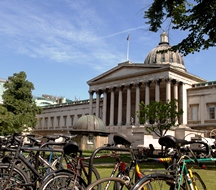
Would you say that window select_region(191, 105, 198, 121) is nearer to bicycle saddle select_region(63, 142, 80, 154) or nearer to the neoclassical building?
the neoclassical building

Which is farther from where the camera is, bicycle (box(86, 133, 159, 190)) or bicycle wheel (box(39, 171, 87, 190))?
bicycle wheel (box(39, 171, 87, 190))

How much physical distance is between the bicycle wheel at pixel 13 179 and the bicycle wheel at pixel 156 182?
2955mm

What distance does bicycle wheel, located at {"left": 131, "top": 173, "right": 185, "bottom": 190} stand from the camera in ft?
12.4

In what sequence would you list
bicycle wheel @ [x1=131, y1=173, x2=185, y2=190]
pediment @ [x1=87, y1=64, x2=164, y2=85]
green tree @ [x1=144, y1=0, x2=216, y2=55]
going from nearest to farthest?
bicycle wheel @ [x1=131, y1=173, x2=185, y2=190] → green tree @ [x1=144, y1=0, x2=216, y2=55] → pediment @ [x1=87, y1=64, x2=164, y2=85]

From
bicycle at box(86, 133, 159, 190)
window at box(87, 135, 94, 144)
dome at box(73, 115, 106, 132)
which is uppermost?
dome at box(73, 115, 106, 132)

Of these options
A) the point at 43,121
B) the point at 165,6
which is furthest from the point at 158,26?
the point at 43,121

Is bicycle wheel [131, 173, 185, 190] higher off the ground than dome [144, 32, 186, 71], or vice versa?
dome [144, 32, 186, 71]

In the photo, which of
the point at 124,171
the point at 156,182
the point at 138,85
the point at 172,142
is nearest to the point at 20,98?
the point at 138,85

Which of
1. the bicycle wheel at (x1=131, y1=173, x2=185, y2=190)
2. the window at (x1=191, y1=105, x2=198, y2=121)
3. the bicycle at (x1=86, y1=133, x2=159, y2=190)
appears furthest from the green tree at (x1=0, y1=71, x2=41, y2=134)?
the bicycle wheel at (x1=131, y1=173, x2=185, y2=190)

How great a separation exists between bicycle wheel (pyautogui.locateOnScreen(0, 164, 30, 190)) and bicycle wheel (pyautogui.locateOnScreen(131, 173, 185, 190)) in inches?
116

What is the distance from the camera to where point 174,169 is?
4.42 m

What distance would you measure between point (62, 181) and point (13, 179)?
4.85 ft

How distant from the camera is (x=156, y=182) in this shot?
4.21 metres

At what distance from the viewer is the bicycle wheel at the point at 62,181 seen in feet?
16.6
